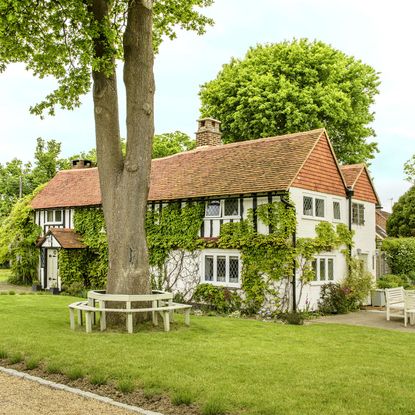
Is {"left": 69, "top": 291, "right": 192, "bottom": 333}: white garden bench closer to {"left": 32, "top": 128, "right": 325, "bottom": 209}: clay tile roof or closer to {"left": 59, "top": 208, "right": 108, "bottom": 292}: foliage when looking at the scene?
{"left": 32, "top": 128, "right": 325, "bottom": 209}: clay tile roof

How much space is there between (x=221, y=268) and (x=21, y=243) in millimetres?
15243

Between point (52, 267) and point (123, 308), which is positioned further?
point (52, 267)

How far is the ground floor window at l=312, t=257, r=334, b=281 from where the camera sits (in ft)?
67.1

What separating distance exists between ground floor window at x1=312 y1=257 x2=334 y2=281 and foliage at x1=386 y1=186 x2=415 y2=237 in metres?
19.0

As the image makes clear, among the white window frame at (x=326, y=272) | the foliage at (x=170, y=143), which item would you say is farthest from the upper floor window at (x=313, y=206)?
the foliage at (x=170, y=143)

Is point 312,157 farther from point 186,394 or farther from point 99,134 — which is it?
point 186,394

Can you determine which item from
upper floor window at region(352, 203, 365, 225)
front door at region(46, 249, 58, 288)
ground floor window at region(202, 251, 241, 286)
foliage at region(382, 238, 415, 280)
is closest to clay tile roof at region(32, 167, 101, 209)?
front door at region(46, 249, 58, 288)

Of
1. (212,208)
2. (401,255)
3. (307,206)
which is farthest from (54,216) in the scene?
(401,255)

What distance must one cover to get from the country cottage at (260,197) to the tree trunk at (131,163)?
696 cm

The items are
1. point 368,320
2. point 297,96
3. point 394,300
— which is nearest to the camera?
point 368,320

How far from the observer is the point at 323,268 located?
824 inches

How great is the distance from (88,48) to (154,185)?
38.0 ft

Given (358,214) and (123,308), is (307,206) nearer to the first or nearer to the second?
(358,214)

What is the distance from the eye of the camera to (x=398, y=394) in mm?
7504
